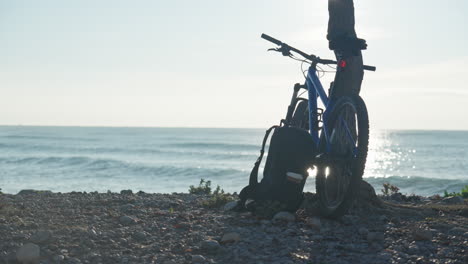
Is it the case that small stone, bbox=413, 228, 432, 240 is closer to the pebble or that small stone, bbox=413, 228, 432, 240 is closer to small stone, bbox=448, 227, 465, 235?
small stone, bbox=448, 227, 465, 235

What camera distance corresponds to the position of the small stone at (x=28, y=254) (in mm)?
4344

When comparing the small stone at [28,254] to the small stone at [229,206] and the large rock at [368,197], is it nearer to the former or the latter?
the small stone at [229,206]

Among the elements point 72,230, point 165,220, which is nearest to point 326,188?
point 165,220

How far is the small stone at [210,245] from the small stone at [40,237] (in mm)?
1464

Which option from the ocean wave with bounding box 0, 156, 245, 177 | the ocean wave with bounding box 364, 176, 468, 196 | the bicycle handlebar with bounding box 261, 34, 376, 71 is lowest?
the ocean wave with bounding box 0, 156, 245, 177

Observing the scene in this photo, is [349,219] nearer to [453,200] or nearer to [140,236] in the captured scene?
[140,236]

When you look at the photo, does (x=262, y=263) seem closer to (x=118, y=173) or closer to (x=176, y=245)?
(x=176, y=245)

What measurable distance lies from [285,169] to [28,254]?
10.2ft

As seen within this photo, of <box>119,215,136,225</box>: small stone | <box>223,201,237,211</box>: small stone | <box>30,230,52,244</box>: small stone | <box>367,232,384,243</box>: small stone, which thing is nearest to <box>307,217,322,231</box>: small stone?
<box>367,232,384,243</box>: small stone

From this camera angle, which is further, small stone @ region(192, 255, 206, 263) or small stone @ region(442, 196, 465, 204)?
small stone @ region(442, 196, 465, 204)

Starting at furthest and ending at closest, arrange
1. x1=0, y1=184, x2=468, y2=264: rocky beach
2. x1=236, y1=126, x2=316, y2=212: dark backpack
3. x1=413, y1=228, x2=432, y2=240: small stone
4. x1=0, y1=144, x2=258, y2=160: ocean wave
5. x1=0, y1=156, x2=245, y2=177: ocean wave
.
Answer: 1. x1=0, y1=144, x2=258, y2=160: ocean wave
2. x1=0, y1=156, x2=245, y2=177: ocean wave
3. x1=236, y1=126, x2=316, y2=212: dark backpack
4. x1=413, y1=228, x2=432, y2=240: small stone
5. x1=0, y1=184, x2=468, y2=264: rocky beach

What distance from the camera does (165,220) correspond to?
596 cm

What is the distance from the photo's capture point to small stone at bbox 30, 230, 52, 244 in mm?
4754

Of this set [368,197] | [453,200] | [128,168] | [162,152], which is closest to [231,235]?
[368,197]
